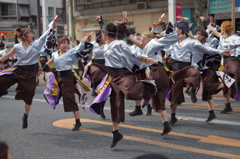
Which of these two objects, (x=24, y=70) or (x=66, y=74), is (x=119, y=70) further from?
(x=24, y=70)

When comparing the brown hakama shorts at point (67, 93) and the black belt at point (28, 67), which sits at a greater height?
the black belt at point (28, 67)

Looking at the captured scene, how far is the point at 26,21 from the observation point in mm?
38781

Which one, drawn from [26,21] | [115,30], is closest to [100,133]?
[115,30]

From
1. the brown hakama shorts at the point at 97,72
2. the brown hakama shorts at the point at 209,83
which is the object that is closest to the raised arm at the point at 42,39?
the brown hakama shorts at the point at 97,72

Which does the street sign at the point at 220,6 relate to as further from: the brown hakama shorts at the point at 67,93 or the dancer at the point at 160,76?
the brown hakama shorts at the point at 67,93

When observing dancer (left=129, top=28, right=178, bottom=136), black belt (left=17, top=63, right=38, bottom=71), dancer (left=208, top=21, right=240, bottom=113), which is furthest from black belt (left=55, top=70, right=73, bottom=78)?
dancer (left=208, top=21, right=240, bottom=113)

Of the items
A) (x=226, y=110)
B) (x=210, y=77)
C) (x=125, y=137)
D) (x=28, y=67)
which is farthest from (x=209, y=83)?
(x=28, y=67)

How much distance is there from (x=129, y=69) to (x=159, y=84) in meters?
0.70

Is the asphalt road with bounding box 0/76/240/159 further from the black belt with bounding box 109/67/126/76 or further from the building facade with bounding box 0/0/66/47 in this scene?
the building facade with bounding box 0/0/66/47

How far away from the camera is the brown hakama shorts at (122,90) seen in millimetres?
4445

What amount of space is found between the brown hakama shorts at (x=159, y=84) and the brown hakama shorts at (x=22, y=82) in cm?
226

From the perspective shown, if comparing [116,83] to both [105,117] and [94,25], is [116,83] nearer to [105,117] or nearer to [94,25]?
[105,117]

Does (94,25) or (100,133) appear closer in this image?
(100,133)

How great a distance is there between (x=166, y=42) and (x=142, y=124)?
1.92 m
